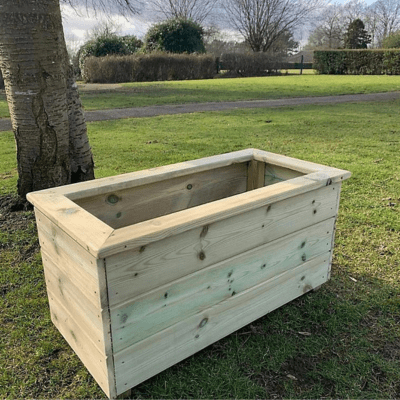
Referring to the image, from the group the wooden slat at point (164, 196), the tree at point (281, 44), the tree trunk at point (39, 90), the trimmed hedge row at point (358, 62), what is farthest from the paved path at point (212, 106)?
the tree at point (281, 44)

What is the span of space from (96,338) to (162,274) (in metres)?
0.39

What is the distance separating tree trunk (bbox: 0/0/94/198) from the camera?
116 inches

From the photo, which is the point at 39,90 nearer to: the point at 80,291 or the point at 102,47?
the point at 80,291

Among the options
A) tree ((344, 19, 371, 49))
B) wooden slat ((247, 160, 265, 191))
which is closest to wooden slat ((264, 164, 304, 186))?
wooden slat ((247, 160, 265, 191))

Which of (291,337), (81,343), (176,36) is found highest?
(176,36)

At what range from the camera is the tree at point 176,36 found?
25594 mm

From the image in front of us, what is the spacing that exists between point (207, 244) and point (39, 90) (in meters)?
2.08

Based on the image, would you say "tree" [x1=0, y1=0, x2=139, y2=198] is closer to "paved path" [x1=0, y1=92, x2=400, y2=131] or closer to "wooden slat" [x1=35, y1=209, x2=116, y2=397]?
"wooden slat" [x1=35, y1=209, x2=116, y2=397]

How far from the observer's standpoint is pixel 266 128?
303 inches

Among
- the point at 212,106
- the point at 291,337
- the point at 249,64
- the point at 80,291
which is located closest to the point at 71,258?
the point at 80,291

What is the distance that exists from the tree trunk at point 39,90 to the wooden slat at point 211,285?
2040mm

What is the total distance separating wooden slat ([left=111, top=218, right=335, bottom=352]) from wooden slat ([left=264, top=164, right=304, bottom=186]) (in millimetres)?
411

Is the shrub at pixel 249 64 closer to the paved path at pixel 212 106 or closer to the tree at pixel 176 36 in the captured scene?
the tree at pixel 176 36

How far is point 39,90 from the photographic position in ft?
10.1
